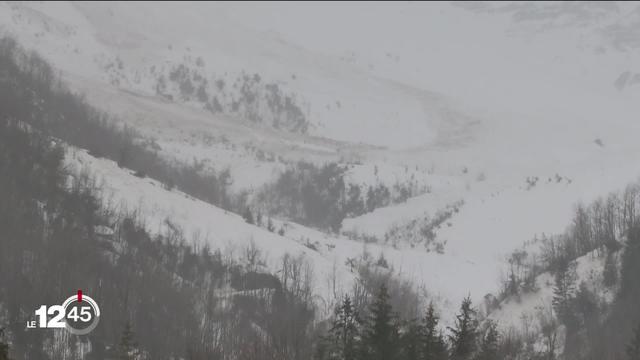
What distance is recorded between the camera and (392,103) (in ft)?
435

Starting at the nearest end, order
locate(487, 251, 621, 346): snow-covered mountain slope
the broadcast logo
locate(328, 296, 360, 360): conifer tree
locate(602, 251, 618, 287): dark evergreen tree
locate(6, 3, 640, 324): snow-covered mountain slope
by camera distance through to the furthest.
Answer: locate(328, 296, 360, 360): conifer tree < the broadcast logo < locate(487, 251, 621, 346): snow-covered mountain slope < locate(602, 251, 618, 287): dark evergreen tree < locate(6, 3, 640, 324): snow-covered mountain slope

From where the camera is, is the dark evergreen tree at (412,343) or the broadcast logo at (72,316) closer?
the dark evergreen tree at (412,343)

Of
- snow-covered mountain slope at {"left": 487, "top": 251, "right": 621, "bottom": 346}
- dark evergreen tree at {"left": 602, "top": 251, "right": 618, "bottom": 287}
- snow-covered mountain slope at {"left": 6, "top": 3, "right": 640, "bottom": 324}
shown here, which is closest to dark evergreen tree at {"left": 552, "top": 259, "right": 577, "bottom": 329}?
snow-covered mountain slope at {"left": 487, "top": 251, "right": 621, "bottom": 346}

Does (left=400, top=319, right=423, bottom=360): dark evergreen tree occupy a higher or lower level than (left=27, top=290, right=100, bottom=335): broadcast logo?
higher

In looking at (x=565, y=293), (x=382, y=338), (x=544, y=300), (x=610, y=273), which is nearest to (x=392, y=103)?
(x=544, y=300)

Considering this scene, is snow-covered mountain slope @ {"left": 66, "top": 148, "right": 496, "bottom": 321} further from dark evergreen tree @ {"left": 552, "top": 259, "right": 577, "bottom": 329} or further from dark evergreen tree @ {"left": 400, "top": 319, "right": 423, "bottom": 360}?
dark evergreen tree @ {"left": 400, "top": 319, "right": 423, "bottom": 360}

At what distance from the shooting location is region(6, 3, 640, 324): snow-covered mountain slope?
76.8 meters

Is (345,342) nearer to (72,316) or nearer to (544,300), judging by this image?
(72,316)

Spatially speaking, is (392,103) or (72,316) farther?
(392,103)

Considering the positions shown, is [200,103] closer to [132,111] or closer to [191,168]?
[132,111]

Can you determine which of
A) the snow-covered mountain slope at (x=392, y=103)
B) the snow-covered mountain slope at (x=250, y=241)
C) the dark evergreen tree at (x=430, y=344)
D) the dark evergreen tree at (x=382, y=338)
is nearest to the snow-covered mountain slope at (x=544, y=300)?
the snow-covered mountain slope at (x=250, y=241)

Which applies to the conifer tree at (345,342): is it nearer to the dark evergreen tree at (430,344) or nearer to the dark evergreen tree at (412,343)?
the dark evergreen tree at (412,343)

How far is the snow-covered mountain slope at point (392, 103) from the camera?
252 feet

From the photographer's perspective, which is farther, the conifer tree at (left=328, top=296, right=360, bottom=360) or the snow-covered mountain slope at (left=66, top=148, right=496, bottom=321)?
the snow-covered mountain slope at (left=66, top=148, right=496, bottom=321)
